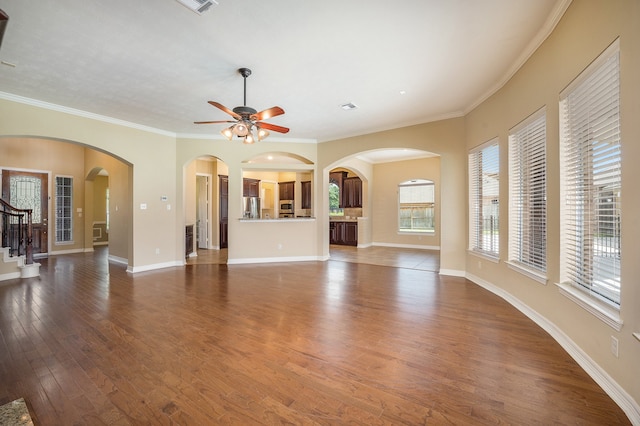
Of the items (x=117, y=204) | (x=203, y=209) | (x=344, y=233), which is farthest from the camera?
(x=344, y=233)

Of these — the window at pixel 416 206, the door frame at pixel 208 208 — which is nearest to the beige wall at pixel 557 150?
the window at pixel 416 206

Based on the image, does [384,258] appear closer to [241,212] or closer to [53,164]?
[241,212]

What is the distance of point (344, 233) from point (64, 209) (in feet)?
29.0

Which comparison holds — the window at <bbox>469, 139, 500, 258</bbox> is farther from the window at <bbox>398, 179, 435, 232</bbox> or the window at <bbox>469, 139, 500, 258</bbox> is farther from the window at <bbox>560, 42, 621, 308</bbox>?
the window at <bbox>398, 179, 435, 232</bbox>

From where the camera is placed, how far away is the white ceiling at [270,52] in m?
2.56

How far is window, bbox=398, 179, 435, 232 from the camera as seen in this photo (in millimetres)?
9516

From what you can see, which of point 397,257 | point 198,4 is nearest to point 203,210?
point 397,257

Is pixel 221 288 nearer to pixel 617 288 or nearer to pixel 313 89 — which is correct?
pixel 313 89

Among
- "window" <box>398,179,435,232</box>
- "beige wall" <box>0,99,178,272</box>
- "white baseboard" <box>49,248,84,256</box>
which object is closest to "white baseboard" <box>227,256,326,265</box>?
"beige wall" <box>0,99,178,272</box>

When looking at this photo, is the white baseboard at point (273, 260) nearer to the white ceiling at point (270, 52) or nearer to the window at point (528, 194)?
the white ceiling at point (270, 52)

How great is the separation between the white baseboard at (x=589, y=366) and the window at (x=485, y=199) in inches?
43.7

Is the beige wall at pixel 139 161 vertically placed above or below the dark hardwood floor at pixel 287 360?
above

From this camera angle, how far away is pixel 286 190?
36.9 feet

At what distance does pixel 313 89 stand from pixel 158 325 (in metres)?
3.64
